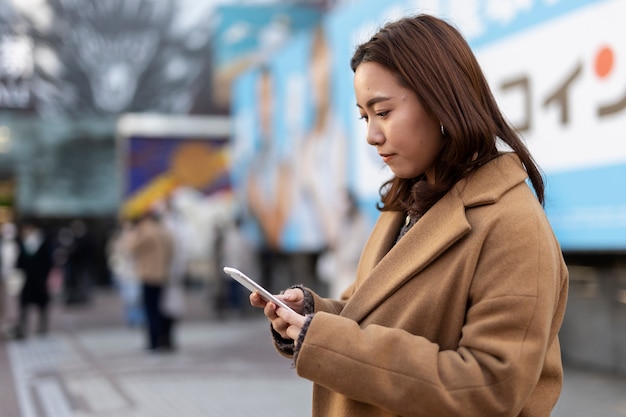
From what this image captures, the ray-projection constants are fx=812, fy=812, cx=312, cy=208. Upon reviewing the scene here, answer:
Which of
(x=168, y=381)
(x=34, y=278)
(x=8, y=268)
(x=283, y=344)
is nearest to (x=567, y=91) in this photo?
(x=168, y=381)

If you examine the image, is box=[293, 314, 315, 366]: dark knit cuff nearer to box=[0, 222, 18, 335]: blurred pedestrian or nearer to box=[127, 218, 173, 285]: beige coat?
box=[127, 218, 173, 285]: beige coat

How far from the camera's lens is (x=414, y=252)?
1709 millimetres

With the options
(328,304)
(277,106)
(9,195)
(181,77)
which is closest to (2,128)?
(9,195)

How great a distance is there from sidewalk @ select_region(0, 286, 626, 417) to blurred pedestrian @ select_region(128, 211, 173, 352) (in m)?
0.32

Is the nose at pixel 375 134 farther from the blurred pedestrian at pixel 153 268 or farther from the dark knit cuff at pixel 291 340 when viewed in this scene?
the blurred pedestrian at pixel 153 268

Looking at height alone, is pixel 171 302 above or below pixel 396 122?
below

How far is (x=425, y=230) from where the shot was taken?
1.72 meters

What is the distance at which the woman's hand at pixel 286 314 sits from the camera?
166 cm

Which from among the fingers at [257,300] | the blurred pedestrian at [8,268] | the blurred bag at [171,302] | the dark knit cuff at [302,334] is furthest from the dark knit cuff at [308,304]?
the blurred pedestrian at [8,268]

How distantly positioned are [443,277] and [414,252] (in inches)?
4.1

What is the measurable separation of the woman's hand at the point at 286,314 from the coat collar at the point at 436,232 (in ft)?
0.44

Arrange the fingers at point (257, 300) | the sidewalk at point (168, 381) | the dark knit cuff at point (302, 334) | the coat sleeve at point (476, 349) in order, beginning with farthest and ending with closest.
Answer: the sidewalk at point (168, 381) → the fingers at point (257, 300) → the dark knit cuff at point (302, 334) → the coat sleeve at point (476, 349)

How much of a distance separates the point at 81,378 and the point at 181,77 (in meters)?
21.2

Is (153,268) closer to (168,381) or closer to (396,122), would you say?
(168,381)
